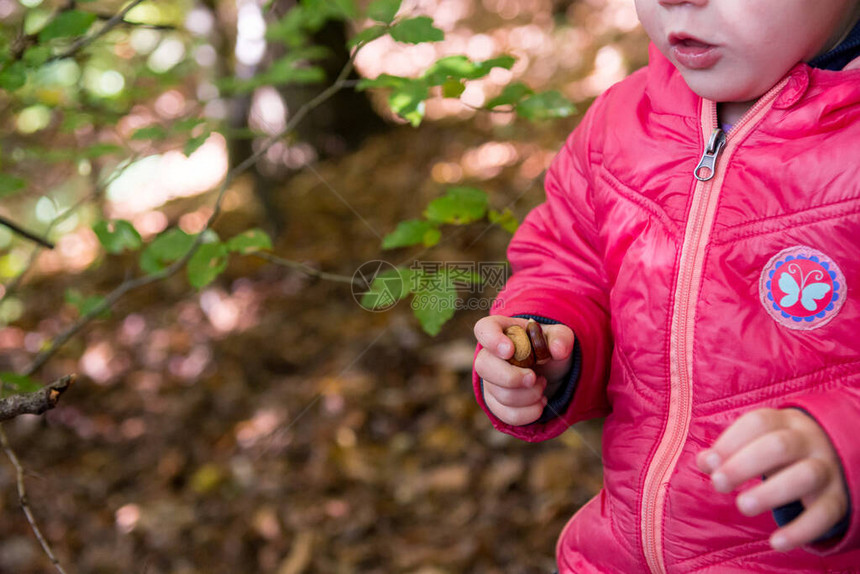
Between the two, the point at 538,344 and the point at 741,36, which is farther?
the point at 538,344

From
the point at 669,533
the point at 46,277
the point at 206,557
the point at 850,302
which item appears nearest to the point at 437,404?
the point at 206,557

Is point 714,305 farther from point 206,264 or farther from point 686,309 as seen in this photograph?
point 206,264

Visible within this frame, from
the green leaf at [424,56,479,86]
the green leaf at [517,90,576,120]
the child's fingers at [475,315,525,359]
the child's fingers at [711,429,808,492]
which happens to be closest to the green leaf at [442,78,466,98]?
the green leaf at [424,56,479,86]

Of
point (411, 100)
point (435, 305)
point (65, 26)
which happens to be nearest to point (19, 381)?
point (65, 26)

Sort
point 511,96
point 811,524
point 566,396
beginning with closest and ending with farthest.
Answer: point 811,524
point 566,396
point 511,96

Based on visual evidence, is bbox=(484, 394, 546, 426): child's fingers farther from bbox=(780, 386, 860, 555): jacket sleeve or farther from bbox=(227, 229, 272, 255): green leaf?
bbox=(227, 229, 272, 255): green leaf

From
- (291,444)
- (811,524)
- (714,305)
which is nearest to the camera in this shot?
(811,524)

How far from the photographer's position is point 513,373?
38.3 inches

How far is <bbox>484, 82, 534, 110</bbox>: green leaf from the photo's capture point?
162 centimetres

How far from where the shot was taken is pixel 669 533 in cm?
100

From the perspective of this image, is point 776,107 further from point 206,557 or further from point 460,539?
point 206,557

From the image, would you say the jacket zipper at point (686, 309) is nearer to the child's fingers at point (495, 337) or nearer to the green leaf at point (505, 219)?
the child's fingers at point (495, 337)

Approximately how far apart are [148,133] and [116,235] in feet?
0.96

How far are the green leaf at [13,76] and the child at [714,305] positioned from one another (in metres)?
1.25
